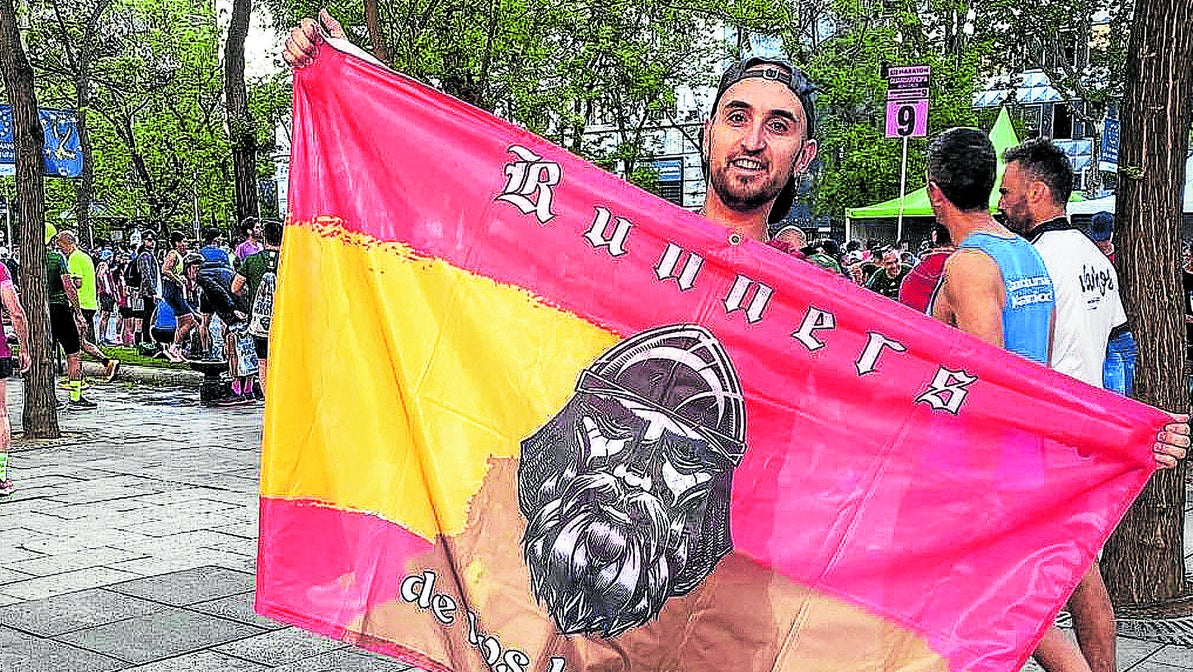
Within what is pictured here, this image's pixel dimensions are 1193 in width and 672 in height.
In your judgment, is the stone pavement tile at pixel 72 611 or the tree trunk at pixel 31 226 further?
the tree trunk at pixel 31 226

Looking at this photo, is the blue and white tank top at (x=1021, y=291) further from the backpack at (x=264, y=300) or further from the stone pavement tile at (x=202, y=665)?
the backpack at (x=264, y=300)

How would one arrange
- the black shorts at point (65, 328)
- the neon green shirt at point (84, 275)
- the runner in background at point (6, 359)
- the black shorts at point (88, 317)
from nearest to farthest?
1. the runner in background at point (6, 359)
2. the black shorts at point (65, 328)
3. the neon green shirt at point (84, 275)
4. the black shorts at point (88, 317)

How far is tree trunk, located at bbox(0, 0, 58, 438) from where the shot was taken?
39.4 feet

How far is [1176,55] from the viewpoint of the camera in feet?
21.3

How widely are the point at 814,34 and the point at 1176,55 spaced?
Answer: 95.5 feet

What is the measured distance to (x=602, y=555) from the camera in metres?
3.61

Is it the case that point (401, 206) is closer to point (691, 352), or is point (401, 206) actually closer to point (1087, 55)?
point (691, 352)

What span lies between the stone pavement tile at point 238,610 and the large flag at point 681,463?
2497 millimetres

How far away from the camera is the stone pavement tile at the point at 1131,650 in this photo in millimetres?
5794

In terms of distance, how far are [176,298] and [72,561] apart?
11.4m

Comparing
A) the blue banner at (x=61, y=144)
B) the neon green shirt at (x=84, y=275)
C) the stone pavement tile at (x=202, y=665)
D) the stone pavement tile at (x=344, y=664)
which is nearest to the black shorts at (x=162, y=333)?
the neon green shirt at (x=84, y=275)

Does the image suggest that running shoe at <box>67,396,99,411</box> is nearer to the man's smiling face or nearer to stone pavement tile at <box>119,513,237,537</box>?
stone pavement tile at <box>119,513,237,537</box>

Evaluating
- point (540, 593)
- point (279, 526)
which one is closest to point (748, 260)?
point (540, 593)

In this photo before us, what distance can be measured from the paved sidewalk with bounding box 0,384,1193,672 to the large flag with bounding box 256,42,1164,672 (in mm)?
2137
